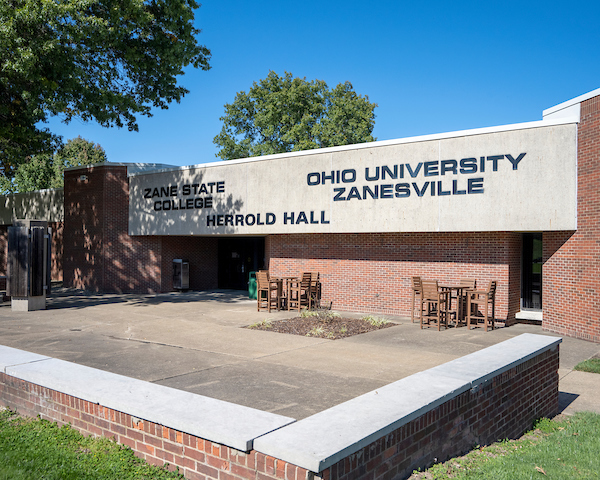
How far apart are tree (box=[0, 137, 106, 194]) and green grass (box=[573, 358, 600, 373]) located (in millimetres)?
35512

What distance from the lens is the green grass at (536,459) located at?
4410 millimetres

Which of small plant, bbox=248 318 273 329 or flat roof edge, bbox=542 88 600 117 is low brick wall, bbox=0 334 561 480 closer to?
small plant, bbox=248 318 273 329

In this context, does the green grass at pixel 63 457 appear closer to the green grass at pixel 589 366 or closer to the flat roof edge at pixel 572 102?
the green grass at pixel 589 366

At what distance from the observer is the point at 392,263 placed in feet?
51.2

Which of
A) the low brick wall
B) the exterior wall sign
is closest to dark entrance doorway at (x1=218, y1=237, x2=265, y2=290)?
the exterior wall sign

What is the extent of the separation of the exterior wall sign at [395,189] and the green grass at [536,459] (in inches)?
301

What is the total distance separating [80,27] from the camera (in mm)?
14805

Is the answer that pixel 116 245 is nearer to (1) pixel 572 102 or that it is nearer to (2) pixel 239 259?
(2) pixel 239 259

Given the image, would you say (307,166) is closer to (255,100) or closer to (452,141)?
(452,141)

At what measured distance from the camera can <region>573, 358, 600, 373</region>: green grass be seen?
901 centimetres

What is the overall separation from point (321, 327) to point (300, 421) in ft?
28.8

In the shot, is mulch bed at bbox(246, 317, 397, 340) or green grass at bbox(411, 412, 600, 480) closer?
green grass at bbox(411, 412, 600, 480)

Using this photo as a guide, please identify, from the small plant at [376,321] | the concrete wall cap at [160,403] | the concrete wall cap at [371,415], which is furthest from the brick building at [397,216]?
the concrete wall cap at [160,403]

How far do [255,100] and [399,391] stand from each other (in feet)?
128
